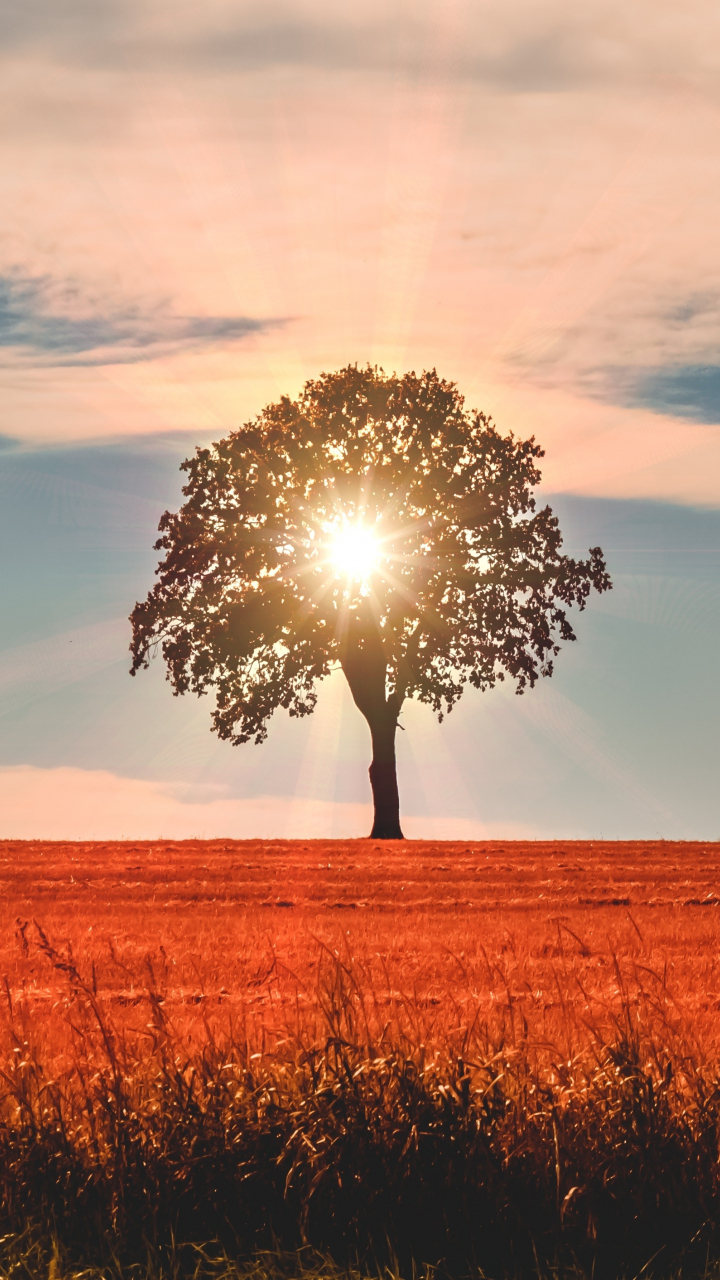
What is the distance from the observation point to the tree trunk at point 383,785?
126 feet

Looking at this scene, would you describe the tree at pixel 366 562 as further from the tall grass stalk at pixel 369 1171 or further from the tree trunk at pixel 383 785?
the tall grass stalk at pixel 369 1171

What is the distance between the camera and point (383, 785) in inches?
1511

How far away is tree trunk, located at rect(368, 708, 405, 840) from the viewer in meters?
38.3

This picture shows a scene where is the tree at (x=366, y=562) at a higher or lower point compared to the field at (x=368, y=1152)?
higher

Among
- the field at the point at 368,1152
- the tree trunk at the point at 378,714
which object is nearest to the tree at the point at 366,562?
the tree trunk at the point at 378,714

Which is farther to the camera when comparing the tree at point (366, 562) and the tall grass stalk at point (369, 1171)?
the tree at point (366, 562)

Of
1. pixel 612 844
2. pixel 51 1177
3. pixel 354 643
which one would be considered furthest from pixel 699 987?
pixel 354 643

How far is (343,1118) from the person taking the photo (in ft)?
21.8

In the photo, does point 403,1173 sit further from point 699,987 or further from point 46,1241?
point 699,987

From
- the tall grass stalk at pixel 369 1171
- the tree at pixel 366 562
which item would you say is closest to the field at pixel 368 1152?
the tall grass stalk at pixel 369 1171

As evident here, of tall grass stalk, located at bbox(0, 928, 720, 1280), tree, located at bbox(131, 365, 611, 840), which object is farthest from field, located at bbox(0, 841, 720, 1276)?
tree, located at bbox(131, 365, 611, 840)

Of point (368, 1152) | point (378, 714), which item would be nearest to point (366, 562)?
point (378, 714)

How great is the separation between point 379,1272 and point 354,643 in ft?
104

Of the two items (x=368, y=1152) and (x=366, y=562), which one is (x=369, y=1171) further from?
(x=366, y=562)
